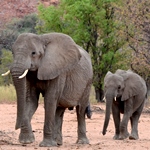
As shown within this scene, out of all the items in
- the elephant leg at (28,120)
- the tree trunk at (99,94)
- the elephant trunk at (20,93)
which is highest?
the elephant trunk at (20,93)

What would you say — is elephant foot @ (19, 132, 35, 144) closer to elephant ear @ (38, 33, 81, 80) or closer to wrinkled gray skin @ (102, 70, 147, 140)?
elephant ear @ (38, 33, 81, 80)

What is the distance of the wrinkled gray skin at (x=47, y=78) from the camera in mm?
10297

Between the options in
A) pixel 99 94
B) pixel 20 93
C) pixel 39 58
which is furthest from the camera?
pixel 99 94

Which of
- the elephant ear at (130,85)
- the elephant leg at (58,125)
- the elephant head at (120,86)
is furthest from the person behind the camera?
the elephant ear at (130,85)

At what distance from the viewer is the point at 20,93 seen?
10156 mm

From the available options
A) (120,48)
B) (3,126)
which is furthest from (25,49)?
(120,48)

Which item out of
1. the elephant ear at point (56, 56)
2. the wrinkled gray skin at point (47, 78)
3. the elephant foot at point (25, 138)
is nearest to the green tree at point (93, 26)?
the wrinkled gray skin at point (47, 78)

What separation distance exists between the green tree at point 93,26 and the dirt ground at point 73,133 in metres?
4.30

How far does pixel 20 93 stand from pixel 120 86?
5098 mm

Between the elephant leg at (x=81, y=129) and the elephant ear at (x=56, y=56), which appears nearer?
the elephant ear at (x=56, y=56)

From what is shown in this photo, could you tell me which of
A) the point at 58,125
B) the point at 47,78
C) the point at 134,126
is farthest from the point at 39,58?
the point at 134,126

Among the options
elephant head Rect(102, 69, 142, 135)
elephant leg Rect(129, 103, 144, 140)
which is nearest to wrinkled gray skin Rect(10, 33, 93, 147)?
elephant head Rect(102, 69, 142, 135)

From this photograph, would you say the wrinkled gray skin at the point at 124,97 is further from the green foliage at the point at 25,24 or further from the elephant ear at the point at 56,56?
the green foliage at the point at 25,24

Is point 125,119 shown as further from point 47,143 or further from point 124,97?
point 47,143
